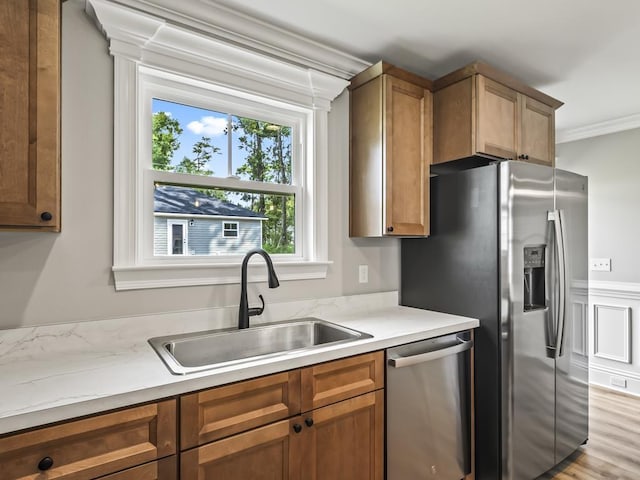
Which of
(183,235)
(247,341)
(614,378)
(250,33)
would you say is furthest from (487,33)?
(614,378)

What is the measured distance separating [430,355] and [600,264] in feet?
8.93

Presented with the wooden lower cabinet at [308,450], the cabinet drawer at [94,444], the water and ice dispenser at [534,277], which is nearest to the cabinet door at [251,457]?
the wooden lower cabinet at [308,450]

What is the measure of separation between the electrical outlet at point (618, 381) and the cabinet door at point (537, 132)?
214 centimetres

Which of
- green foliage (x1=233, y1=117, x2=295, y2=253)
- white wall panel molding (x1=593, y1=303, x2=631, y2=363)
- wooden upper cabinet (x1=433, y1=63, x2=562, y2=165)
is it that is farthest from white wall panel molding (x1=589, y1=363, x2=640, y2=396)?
green foliage (x1=233, y1=117, x2=295, y2=253)

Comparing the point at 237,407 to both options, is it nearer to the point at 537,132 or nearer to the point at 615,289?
the point at 537,132

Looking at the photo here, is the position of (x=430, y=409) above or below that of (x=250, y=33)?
below

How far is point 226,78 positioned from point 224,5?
1.03 ft

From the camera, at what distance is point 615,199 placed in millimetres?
3428

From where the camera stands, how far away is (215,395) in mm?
1205

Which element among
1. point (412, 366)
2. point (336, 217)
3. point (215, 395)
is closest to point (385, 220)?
point (336, 217)

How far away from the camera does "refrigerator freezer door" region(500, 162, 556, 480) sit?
1931 mm

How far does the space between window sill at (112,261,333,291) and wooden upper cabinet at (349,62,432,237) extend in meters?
0.42

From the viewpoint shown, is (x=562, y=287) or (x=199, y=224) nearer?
(x=199, y=224)

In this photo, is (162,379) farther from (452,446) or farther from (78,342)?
(452,446)
